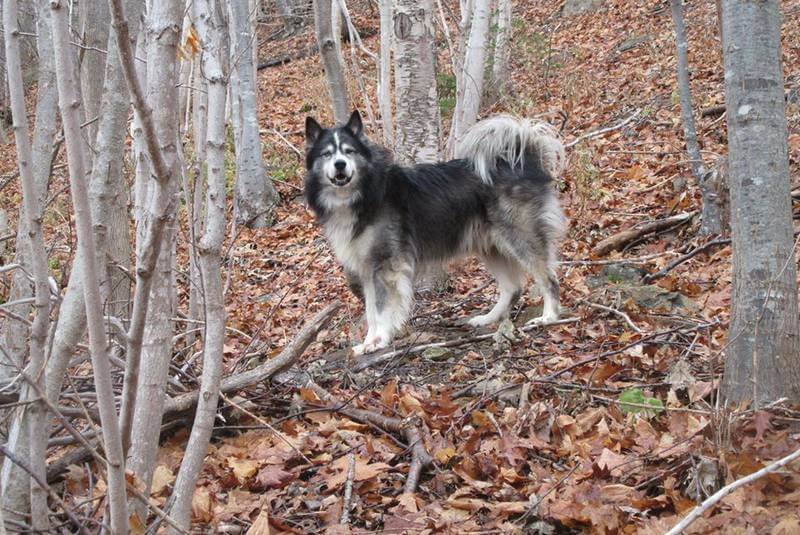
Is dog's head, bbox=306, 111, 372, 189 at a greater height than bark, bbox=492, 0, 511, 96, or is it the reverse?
bark, bbox=492, 0, 511, 96

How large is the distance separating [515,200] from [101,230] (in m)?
4.20

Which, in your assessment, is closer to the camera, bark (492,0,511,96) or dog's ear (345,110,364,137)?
dog's ear (345,110,364,137)

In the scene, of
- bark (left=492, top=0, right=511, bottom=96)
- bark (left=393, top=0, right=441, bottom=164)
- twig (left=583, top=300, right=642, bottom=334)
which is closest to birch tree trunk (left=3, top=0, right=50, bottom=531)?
twig (left=583, top=300, right=642, bottom=334)

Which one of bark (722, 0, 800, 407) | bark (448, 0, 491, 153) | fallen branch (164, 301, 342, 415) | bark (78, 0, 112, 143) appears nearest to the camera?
bark (722, 0, 800, 407)

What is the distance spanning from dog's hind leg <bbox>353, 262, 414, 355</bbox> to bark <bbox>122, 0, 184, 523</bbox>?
3.37 m

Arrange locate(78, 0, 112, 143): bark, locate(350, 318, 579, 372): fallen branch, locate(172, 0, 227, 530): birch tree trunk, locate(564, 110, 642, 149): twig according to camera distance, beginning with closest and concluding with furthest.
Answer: locate(172, 0, 227, 530): birch tree trunk → locate(78, 0, 112, 143): bark → locate(350, 318, 579, 372): fallen branch → locate(564, 110, 642, 149): twig

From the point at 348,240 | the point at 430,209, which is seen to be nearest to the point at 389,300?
the point at 348,240

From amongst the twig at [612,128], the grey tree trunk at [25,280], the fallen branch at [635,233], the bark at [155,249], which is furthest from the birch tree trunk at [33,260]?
the twig at [612,128]

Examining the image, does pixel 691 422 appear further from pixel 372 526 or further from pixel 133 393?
pixel 133 393

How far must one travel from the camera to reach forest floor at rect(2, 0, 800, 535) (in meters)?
2.62

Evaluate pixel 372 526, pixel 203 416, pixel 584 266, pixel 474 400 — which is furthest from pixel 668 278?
pixel 203 416

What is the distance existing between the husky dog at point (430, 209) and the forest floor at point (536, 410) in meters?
0.38

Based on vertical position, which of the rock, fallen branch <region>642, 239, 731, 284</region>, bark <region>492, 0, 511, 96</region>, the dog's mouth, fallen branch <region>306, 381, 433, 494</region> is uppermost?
the rock

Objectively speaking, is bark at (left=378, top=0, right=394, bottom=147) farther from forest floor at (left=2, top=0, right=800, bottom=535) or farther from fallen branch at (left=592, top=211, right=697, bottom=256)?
fallen branch at (left=592, top=211, right=697, bottom=256)
